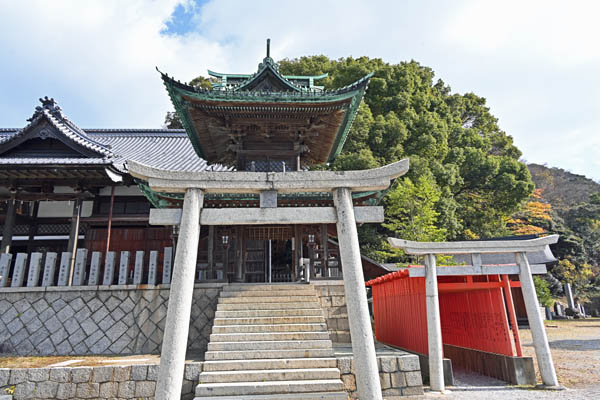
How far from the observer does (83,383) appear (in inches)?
268

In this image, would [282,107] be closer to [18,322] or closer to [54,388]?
[54,388]

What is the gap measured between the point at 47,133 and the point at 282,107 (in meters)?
8.49

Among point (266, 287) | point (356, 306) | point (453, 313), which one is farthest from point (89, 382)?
point (453, 313)

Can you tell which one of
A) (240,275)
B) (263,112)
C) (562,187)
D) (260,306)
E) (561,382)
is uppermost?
(562,187)

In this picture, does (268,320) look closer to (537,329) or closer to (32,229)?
(537,329)

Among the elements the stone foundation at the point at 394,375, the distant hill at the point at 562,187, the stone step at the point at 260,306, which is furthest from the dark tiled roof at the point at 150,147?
the distant hill at the point at 562,187

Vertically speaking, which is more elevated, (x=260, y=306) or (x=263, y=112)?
(x=263, y=112)

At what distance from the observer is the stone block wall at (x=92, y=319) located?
31.2 feet

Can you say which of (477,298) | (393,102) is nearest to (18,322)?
(477,298)

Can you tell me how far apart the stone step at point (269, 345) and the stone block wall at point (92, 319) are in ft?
6.97

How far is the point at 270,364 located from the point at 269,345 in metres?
0.57

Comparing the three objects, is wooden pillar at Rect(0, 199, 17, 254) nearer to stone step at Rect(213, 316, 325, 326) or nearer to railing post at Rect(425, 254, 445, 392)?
stone step at Rect(213, 316, 325, 326)

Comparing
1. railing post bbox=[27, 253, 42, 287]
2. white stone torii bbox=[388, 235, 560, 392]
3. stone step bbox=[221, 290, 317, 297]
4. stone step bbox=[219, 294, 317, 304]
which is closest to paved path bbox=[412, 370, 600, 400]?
white stone torii bbox=[388, 235, 560, 392]

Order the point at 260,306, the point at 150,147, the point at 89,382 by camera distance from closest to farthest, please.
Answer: the point at 89,382 < the point at 260,306 < the point at 150,147
